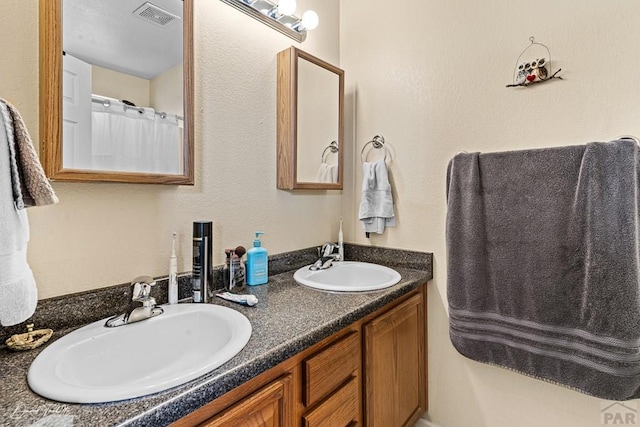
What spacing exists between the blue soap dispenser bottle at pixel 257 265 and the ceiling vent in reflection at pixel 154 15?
0.81 metres

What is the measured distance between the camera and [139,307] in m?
0.85

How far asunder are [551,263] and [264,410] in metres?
1.08

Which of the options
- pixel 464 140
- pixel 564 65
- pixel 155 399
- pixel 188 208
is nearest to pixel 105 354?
pixel 155 399

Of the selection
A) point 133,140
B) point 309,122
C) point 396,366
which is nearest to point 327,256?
point 396,366

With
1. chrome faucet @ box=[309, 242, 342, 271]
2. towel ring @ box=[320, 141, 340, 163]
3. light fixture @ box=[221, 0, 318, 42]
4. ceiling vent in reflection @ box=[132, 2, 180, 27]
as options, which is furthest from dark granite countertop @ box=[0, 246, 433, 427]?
light fixture @ box=[221, 0, 318, 42]

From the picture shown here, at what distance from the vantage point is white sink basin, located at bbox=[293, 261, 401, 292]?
4.56 feet

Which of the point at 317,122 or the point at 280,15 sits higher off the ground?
the point at 280,15

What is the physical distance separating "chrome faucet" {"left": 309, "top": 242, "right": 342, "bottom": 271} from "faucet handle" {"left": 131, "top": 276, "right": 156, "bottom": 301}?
712 millimetres

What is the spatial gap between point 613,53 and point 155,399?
167 cm

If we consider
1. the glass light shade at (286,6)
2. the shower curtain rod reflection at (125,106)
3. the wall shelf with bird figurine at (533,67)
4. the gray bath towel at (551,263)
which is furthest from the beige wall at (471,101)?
the shower curtain rod reflection at (125,106)

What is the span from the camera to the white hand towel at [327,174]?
1.57 meters

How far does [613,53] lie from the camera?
3.46 feet

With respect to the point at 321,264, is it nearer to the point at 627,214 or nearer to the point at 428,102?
the point at 428,102

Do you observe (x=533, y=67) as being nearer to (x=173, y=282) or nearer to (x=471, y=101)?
(x=471, y=101)
